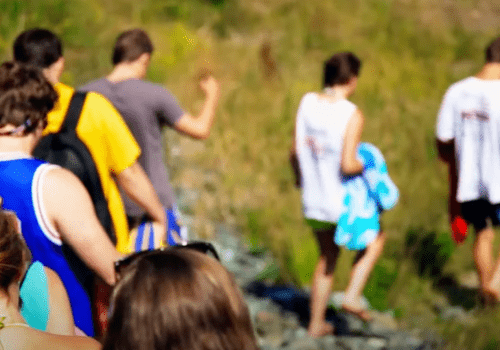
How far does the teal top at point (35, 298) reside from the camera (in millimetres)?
A: 2189

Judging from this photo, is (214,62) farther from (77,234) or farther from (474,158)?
(77,234)

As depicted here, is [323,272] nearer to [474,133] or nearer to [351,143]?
[351,143]

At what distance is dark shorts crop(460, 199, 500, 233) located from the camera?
5.16m

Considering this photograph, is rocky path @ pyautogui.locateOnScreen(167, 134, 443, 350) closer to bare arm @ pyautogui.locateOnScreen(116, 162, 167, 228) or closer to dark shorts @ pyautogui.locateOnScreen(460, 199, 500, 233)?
dark shorts @ pyautogui.locateOnScreen(460, 199, 500, 233)

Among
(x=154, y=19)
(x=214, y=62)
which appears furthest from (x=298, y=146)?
(x=154, y=19)

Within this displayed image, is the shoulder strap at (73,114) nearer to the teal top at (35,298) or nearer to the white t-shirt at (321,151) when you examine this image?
the teal top at (35,298)

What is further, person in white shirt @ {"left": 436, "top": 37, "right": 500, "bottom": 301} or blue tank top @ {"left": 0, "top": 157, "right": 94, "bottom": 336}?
person in white shirt @ {"left": 436, "top": 37, "right": 500, "bottom": 301}

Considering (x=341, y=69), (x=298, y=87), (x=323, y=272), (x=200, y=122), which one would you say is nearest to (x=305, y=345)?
(x=323, y=272)

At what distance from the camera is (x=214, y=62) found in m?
12.7

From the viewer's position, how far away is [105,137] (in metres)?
3.02

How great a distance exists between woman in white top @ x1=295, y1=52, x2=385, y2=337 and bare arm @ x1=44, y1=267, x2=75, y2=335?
8.22 feet

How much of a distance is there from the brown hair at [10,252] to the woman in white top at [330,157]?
283 centimetres

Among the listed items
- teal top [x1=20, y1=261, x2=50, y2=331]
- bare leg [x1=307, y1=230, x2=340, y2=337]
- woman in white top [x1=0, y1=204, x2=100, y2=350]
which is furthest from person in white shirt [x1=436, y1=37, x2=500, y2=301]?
woman in white top [x1=0, y1=204, x2=100, y2=350]

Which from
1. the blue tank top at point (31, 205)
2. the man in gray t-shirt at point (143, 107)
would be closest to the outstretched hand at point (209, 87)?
the man in gray t-shirt at point (143, 107)
